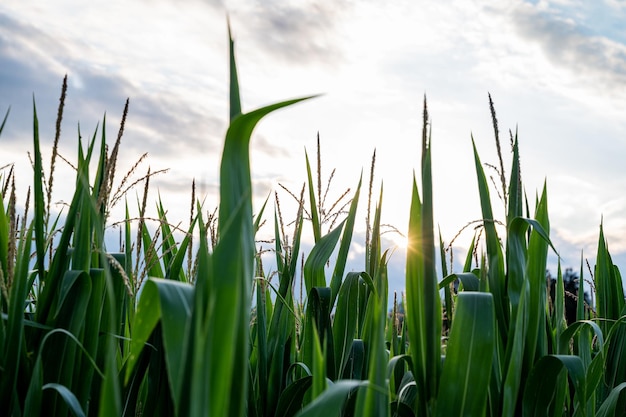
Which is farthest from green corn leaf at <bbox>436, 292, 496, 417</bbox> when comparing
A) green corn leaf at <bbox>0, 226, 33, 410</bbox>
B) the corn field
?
green corn leaf at <bbox>0, 226, 33, 410</bbox>

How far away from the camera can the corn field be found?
846mm

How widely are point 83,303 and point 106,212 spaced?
264mm

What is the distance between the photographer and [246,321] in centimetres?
85

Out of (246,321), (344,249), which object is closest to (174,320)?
(246,321)

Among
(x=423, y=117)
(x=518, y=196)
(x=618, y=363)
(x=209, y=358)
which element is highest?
(x=423, y=117)

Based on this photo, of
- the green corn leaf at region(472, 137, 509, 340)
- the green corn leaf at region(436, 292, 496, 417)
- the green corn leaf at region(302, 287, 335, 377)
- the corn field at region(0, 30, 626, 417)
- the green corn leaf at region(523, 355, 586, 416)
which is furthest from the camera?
the green corn leaf at region(302, 287, 335, 377)

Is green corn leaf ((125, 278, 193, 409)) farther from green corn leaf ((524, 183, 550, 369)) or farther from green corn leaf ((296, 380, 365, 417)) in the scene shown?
green corn leaf ((524, 183, 550, 369))

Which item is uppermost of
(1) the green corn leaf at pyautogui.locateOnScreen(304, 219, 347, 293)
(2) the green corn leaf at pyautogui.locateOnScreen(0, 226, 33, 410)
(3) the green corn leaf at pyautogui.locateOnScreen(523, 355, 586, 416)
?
(1) the green corn leaf at pyautogui.locateOnScreen(304, 219, 347, 293)

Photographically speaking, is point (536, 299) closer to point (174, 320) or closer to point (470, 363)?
point (470, 363)

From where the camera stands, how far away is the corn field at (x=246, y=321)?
85 cm

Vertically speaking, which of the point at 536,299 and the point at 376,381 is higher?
the point at 536,299

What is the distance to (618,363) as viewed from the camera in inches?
83.4

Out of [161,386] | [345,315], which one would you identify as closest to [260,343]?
[345,315]

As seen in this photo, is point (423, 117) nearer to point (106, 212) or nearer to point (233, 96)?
point (233, 96)
